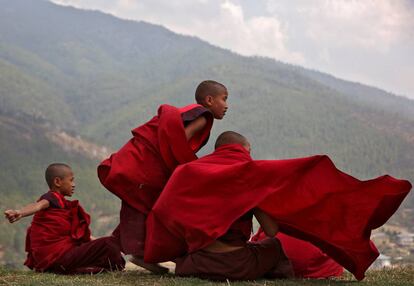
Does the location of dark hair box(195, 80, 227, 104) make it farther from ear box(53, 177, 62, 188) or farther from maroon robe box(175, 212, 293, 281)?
ear box(53, 177, 62, 188)

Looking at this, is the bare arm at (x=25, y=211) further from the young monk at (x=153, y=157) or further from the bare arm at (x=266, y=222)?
the bare arm at (x=266, y=222)

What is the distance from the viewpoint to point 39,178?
107500 millimetres

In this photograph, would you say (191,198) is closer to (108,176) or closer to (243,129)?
(108,176)

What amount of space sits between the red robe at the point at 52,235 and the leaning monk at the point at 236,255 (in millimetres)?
1511

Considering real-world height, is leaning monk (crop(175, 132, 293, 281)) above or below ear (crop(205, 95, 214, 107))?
below

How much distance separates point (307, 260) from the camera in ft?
20.3

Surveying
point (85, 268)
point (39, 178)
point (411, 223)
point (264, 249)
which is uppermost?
point (264, 249)

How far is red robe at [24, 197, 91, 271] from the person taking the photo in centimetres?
641

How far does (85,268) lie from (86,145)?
125 m

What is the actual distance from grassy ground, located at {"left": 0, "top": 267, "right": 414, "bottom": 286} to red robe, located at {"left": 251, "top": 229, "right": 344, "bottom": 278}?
0.18m

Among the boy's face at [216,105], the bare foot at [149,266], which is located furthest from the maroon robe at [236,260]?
the boy's face at [216,105]

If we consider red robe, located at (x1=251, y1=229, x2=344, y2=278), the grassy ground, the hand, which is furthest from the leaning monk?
the hand

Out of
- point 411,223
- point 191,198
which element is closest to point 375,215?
point 191,198

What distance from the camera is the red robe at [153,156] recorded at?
584 centimetres
